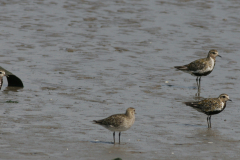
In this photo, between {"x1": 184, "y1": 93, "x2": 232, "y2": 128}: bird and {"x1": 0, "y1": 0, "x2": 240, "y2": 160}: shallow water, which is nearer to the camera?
{"x1": 0, "y1": 0, "x2": 240, "y2": 160}: shallow water

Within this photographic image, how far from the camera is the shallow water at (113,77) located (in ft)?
43.3

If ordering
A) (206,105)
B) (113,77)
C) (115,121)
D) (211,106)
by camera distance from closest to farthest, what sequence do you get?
1. (115,121)
2. (211,106)
3. (206,105)
4. (113,77)

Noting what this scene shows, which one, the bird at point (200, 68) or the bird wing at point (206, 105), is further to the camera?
the bird at point (200, 68)

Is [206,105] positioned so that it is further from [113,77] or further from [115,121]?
[113,77]

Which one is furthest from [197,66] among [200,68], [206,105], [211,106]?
[211,106]

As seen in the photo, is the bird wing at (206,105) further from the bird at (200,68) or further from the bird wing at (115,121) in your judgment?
the bird at (200,68)

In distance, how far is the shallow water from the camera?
13.2 meters

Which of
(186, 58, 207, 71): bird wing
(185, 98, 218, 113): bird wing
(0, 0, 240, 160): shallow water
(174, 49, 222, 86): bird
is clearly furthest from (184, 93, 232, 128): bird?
(186, 58, 207, 71): bird wing

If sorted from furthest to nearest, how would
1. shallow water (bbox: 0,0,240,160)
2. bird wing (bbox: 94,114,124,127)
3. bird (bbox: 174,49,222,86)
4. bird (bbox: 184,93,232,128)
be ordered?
bird (bbox: 174,49,222,86) → bird (bbox: 184,93,232,128) → shallow water (bbox: 0,0,240,160) → bird wing (bbox: 94,114,124,127)

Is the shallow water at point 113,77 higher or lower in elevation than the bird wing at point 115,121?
lower

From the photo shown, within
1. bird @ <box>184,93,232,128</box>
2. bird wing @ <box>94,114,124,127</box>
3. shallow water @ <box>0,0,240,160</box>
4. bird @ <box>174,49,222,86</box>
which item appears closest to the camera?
bird wing @ <box>94,114,124,127</box>

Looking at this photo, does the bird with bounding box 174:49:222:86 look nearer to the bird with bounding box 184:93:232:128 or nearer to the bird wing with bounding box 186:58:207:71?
the bird wing with bounding box 186:58:207:71

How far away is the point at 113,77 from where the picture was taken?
2086 centimetres

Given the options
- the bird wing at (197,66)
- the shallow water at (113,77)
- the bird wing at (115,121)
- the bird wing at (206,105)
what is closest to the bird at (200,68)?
the bird wing at (197,66)
